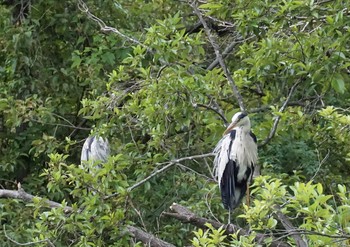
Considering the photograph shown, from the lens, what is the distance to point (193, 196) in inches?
223

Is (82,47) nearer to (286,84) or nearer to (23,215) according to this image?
(23,215)

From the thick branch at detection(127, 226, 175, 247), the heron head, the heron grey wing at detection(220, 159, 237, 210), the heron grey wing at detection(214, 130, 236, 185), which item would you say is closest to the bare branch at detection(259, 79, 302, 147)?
the heron head

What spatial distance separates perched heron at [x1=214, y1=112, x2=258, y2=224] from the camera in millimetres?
5324

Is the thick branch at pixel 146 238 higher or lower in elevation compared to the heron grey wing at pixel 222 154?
lower

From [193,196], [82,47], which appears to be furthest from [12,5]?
[193,196]

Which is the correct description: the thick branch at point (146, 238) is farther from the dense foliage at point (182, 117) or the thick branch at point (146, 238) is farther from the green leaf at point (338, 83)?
the green leaf at point (338, 83)

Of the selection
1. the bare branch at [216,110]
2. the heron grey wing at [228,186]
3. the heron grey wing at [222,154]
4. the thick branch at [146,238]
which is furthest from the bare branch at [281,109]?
the thick branch at [146,238]

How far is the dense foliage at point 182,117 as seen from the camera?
14.5 ft

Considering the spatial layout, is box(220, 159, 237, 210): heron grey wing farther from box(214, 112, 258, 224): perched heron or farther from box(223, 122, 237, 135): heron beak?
box(223, 122, 237, 135): heron beak

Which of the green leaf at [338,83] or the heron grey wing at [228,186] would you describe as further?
the heron grey wing at [228,186]

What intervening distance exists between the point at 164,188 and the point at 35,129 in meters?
1.67

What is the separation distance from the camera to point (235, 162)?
5578 mm

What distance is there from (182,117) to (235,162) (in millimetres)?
891

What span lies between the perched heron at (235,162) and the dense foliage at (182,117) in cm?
9
